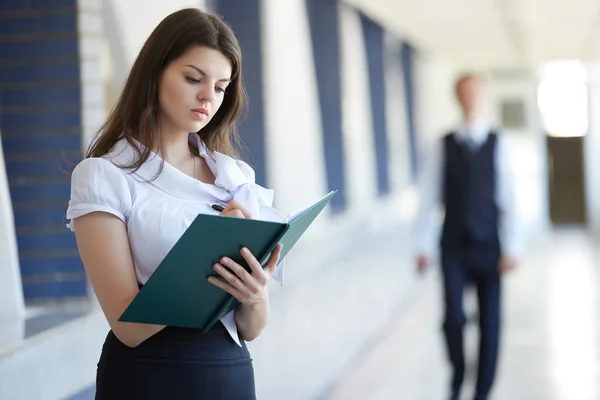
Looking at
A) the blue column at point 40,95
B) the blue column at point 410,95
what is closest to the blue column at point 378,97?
the blue column at point 410,95

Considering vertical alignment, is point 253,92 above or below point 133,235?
above

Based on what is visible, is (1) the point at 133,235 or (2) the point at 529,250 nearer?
(1) the point at 133,235

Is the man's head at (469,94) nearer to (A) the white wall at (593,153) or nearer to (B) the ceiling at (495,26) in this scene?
(B) the ceiling at (495,26)

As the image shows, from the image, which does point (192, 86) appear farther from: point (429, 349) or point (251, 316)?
point (429, 349)

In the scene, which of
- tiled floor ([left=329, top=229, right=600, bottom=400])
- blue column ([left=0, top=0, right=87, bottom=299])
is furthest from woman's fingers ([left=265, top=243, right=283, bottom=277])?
tiled floor ([left=329, top=229, right=600, bottom=400])

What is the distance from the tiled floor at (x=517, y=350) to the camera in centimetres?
553

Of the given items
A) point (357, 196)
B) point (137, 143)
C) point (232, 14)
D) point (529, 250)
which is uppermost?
point (232, 14)

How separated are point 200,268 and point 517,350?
17.8ft

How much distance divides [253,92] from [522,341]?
2.85 m

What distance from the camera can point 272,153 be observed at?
316 inches

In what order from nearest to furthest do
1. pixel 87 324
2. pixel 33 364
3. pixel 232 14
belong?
pixel 33 364
pixel 87 324
pixel 232 14

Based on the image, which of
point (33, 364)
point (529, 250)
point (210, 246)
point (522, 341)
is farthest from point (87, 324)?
point (529, 250)

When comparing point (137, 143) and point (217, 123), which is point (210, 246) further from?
point (217, 123)

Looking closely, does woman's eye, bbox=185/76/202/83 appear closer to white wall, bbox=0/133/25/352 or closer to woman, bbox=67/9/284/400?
woman, bbox=67/9/284/400
